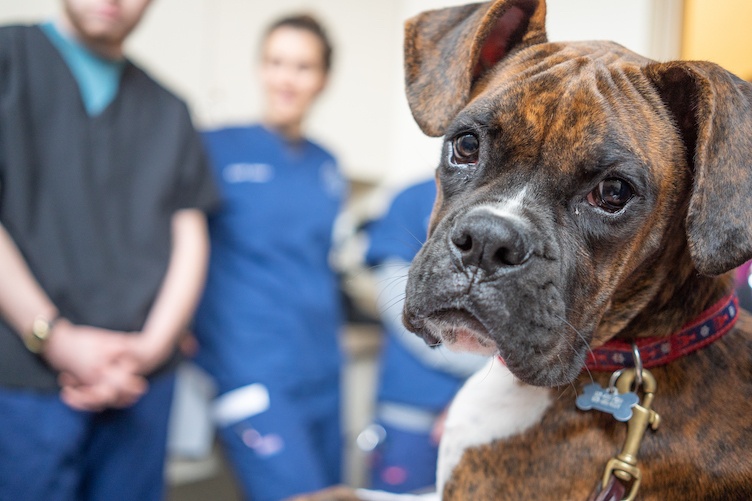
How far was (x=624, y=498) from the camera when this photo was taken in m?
0.87

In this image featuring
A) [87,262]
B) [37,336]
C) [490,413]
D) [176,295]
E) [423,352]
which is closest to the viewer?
[490,413]

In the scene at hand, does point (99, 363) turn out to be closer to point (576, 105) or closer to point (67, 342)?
point (67, 342)

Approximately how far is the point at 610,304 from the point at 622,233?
0.38 feet

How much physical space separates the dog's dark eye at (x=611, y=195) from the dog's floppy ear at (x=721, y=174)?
0.08 m

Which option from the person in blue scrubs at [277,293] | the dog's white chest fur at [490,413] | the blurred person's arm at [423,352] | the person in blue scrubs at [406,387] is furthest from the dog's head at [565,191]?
the person in blue scrubs at [277,293]

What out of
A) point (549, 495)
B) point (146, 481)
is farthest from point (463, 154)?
point (146, 481)

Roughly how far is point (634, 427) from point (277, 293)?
1736 mm

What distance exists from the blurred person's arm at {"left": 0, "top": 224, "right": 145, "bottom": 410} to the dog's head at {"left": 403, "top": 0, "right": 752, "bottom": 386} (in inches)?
38.7

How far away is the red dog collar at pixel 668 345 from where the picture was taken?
0.94 metres

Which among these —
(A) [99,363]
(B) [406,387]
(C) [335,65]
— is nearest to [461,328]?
(A) [99,363]

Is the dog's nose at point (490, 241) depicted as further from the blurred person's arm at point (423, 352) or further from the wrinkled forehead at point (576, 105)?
the blurred person's arm at point (423, 352)

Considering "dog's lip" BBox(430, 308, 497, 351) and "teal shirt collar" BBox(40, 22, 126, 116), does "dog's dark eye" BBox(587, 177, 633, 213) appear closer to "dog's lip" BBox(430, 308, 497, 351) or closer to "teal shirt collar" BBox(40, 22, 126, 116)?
"dog's lip" BBox(430, 308, 497, 351)

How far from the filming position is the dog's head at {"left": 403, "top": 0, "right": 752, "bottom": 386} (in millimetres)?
826

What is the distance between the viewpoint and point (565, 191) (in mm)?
875
